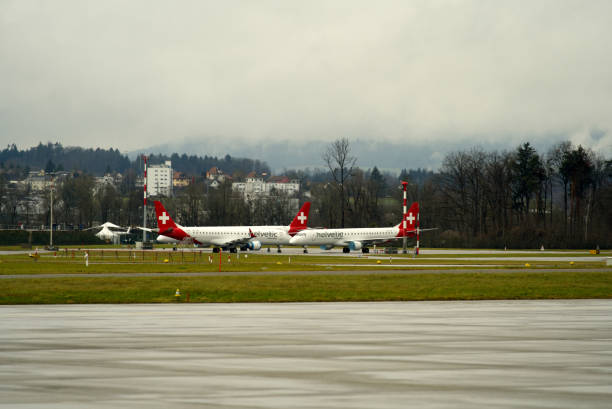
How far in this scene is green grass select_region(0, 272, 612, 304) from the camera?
2816 cm

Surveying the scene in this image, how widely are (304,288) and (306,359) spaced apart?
1787cm

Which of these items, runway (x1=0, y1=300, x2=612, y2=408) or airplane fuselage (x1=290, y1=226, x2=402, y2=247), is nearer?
runway (x1=0, y1=300, x2=612, y2=408)

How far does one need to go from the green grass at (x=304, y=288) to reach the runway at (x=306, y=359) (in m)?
5.85

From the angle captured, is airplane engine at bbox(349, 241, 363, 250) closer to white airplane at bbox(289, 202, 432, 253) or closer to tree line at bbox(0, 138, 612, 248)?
white airplane at bbox(289, 202, 432, 253)

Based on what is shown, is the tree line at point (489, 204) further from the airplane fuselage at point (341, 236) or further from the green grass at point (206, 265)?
the green grass at point (206, 265)

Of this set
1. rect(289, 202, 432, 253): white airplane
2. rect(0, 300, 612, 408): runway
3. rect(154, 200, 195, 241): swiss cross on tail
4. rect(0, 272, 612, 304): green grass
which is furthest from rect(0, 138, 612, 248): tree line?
rect(0, 300, 612, 408): runway

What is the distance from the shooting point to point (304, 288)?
31453 mm

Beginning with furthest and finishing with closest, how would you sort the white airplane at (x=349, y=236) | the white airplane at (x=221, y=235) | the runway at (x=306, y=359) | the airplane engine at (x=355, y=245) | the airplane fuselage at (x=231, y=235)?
the airplane fuselage at (x=231, y=235), the white airplane at (x=221, y=235), the white airplane at (x=349, y=236), the airplane engine at (x=355, y=245), the runway at (x=306, y=359)

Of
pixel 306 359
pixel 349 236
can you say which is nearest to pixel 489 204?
pixel 349 236

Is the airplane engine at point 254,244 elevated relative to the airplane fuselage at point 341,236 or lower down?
lower down

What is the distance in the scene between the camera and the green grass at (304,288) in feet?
92.4

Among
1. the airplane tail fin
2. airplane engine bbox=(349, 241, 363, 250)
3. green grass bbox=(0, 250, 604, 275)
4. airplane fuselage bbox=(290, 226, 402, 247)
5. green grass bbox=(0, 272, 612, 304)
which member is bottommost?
green grass bbox=(0, 272, 612, 304)

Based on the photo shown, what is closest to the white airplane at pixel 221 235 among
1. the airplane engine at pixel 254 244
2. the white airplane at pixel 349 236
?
the airplane engine at pixel 254 244

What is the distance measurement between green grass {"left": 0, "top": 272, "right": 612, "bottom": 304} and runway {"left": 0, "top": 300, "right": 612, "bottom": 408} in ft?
19.2
